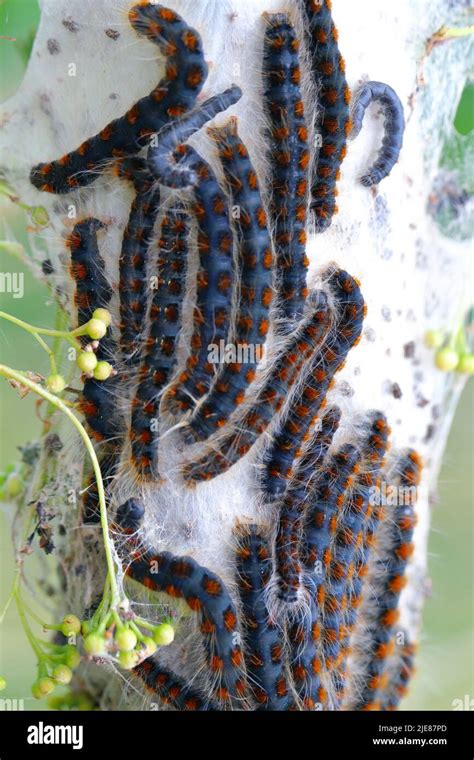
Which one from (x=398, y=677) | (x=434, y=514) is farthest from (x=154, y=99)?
(x=398, y=677)

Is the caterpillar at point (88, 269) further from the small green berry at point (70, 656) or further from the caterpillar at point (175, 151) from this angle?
the small green berry at point (70, 656)

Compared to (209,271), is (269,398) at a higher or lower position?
lower

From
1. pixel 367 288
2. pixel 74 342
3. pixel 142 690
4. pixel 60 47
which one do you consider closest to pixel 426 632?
pixel 142 690

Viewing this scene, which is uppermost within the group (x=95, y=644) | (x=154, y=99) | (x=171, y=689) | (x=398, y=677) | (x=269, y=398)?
(x=154, y=99)

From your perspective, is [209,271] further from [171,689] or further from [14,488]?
[171,689]

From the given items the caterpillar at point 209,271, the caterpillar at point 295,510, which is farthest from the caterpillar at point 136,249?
the caterpillar at point 295,510

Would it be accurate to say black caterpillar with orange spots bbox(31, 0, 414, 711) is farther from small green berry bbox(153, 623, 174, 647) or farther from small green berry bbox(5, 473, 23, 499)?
small green berry bbox(5, 473, 23, 499)

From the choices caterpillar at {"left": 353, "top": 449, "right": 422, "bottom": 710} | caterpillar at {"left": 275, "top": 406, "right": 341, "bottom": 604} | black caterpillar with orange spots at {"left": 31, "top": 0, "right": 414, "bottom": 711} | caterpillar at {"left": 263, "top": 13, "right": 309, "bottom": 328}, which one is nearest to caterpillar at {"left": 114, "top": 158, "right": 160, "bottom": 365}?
black caterpillar with orange spots at {"left": 31, "top": 0, "right": 414, "bottom": 711}
